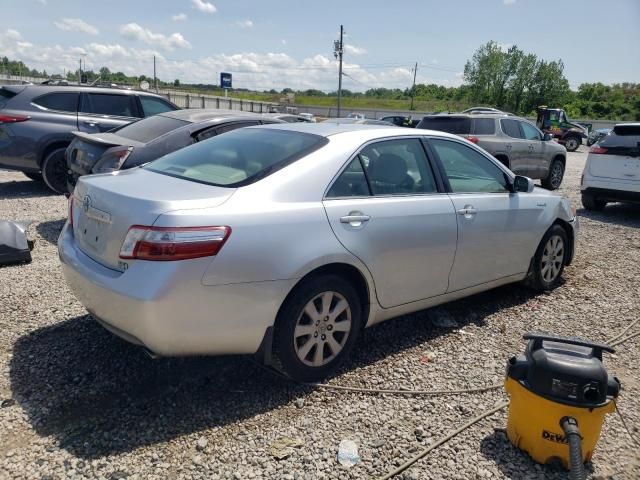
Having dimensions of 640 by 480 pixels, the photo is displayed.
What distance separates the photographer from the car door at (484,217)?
4012 millimetres

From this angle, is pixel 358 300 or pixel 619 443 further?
pixel 358 300

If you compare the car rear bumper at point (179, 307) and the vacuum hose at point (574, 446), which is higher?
the car rear bumper at point (179, 307)

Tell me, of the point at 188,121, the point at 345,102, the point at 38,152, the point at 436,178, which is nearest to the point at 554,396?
the point at 436,178

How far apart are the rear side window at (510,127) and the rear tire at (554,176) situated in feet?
5.22

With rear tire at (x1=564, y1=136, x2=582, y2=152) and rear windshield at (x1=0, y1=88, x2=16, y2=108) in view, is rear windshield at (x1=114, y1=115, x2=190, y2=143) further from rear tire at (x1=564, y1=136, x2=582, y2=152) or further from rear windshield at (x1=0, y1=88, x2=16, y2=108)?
rear tire at (x1=564, y1=136, x2=582, y2=152)

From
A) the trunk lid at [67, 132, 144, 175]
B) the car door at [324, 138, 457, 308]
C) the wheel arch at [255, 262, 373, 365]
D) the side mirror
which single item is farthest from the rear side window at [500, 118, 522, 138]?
the wheel arch at [255, 262, 373, 365]

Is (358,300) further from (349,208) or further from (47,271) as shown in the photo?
(47,271)

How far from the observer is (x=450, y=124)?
441 inches

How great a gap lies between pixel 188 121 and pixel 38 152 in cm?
302

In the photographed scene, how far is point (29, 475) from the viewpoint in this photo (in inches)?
95.3

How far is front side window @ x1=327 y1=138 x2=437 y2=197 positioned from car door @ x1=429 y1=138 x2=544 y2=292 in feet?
0.65

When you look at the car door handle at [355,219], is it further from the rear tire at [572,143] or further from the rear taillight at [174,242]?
the rear tire at [572,143]

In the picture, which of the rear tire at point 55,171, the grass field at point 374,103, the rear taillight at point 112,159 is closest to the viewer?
the rear taillight at point 112,159

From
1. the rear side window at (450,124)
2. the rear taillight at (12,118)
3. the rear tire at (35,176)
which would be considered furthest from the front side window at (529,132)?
the rear tire at (35,176)
